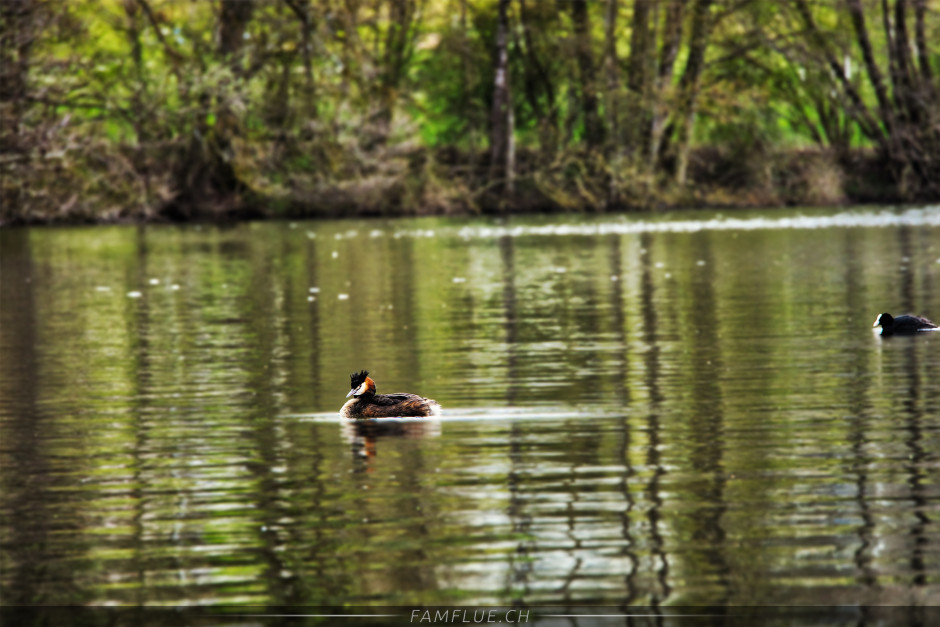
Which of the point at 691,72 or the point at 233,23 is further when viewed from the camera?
the point at 691,72

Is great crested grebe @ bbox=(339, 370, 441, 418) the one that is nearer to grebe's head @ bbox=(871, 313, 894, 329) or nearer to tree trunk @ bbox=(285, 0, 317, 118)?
grebe's head @ bbox=(871, 313, 894, 329)

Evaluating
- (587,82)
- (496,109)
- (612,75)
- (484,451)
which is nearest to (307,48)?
(496,109)

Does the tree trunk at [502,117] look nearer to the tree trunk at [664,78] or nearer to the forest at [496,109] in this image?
the forest at [496,109]

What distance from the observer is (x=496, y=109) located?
56062 millimetres

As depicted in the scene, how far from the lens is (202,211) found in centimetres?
5397

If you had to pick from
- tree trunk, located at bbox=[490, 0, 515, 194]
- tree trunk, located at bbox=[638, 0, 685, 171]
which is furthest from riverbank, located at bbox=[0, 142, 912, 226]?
tree trunk, located at bbox=[638, 0, 685, 171]

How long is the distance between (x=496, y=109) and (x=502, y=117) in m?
0.49

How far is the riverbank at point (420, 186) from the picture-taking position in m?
50.5

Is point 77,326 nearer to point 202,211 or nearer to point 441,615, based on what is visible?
point 441,615

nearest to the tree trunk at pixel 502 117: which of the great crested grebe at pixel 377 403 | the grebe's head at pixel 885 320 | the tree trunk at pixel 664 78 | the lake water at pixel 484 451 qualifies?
the tree trunk at pixel 664 78

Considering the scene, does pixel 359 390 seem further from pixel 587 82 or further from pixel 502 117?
pixel 502 117

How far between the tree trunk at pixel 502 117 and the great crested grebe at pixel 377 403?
4539 cm

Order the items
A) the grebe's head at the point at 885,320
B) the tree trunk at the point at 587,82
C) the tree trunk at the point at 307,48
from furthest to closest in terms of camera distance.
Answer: the tree trunk at the point at 587,82
the tree trunk at the point at 307,48
the grebe's head at the point at 885,320

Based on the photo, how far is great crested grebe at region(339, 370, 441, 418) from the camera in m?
9.85
